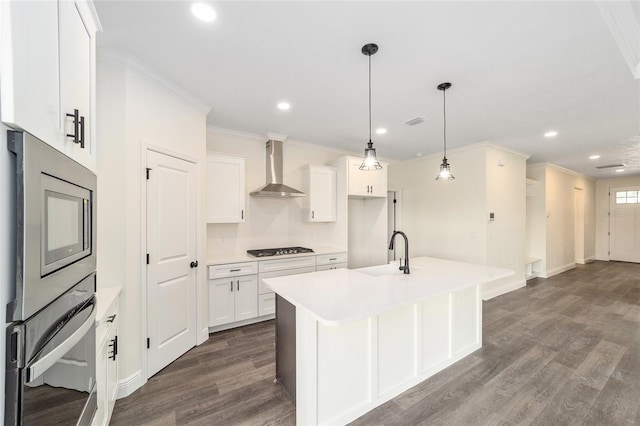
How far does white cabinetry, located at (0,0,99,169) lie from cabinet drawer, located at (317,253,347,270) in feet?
9.75

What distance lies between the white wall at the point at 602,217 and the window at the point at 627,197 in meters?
0.23

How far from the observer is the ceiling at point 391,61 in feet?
5.19

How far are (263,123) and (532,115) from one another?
11.1ft

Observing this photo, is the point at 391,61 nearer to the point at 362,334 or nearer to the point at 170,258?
the point at 362,334

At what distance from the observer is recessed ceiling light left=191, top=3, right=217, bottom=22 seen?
4.98ft

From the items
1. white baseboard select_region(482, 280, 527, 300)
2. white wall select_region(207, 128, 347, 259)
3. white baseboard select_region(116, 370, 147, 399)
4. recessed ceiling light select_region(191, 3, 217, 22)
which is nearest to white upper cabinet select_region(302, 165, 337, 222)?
white wall select_region(207, 128, 347, 259)

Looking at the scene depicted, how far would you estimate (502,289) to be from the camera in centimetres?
462

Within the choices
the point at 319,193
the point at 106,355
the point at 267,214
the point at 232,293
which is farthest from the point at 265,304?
the point at 106,355

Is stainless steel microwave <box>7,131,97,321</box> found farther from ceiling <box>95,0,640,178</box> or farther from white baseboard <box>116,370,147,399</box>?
white baseboard <box>116,370,147,399</box>

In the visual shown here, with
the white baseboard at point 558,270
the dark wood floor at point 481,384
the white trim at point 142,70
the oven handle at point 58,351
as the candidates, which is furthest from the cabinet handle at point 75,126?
the white baseboard at point 558,270

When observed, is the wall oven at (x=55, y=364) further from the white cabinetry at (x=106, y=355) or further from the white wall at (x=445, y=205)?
the white wall at (x=445, y=205)

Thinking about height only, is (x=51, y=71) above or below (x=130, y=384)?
above

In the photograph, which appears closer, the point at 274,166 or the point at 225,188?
the point at 225,188

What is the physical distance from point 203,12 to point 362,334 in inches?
92.3
